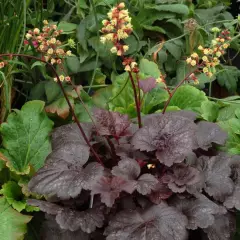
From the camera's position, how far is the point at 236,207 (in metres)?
1.17

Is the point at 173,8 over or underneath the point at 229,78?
over

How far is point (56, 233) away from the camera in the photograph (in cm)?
119

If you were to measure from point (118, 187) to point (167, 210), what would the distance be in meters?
0.12

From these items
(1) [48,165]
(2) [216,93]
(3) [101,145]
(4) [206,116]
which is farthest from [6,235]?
(2) [216,93]

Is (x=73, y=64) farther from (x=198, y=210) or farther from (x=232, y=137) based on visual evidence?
(x=198, y=210)

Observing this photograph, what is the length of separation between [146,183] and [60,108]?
0.61 m

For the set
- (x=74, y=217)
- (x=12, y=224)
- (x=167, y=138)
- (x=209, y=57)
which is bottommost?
(x=12, y=224)

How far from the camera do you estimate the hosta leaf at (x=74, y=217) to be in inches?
43.2

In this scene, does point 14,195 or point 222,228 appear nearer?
point 222,228

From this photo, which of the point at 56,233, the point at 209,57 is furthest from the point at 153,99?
the point at 56,233

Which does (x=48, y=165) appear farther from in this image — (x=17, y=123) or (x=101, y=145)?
(x=17, y=123)

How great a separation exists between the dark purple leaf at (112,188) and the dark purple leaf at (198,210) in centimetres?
13

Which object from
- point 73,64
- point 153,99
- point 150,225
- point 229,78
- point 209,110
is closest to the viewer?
point 150,225

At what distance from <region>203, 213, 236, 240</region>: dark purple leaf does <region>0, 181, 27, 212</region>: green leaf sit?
505 mm
